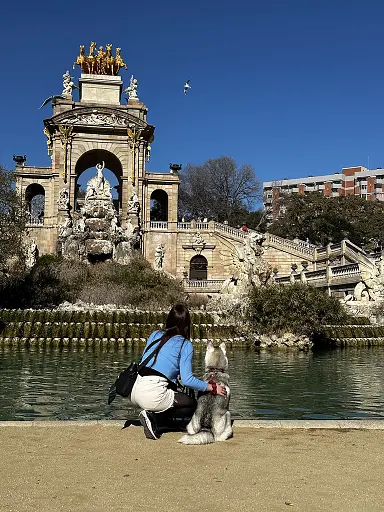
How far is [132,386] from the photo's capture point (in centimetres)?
670

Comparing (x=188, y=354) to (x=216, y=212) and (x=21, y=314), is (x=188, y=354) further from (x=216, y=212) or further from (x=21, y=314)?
(x=216, y=212)

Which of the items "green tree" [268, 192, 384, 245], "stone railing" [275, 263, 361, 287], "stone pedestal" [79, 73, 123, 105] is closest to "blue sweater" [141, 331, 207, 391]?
"stone railing" [275, 263, 361, 287]

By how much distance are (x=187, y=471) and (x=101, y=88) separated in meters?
Answer: 51.0

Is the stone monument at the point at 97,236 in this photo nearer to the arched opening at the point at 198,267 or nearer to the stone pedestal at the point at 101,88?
the arched opening at the point at 198,267

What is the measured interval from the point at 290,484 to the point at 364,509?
0.71m

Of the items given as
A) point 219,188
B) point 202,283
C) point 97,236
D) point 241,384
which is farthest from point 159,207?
point 241,384

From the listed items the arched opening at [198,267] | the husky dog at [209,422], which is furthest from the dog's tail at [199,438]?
the arched opening at [198,267]

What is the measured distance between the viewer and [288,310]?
67.5 feet

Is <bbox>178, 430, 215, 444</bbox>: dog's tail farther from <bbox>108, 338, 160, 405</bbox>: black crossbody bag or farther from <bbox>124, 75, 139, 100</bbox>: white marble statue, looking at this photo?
<bbox>124, 75, 139, 100</bbox>: white marble statue

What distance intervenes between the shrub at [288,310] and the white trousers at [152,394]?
14.2 m

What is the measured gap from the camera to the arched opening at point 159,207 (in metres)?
56.2

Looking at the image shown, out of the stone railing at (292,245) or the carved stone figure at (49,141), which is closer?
the stone railing at (292,245)

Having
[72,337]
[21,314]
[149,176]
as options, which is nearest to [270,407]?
[72,337]

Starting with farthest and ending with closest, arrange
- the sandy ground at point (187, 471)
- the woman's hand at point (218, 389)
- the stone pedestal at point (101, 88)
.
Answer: the stone pedestal at point (101, 88), the woman's hand at point (218, 389), the sandy ground at point (187, 471)
